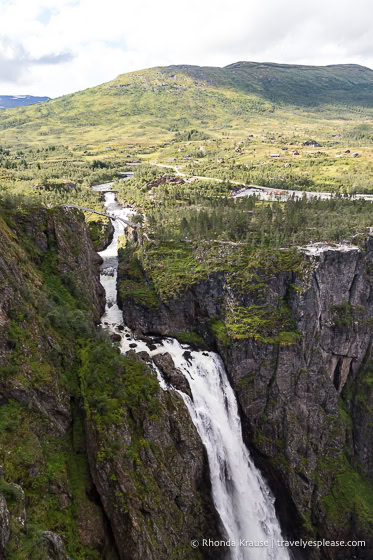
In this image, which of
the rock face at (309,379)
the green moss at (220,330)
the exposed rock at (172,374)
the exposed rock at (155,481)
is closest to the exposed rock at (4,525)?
the exposed rock at (155,481)

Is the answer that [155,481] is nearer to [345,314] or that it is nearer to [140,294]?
[140,294]

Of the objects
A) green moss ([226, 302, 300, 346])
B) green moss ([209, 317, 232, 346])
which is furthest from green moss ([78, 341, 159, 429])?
green moss ([226, 302, 300, 346])

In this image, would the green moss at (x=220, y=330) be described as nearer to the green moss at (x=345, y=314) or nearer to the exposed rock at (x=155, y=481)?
the exposed rock at (x=155, y=481)

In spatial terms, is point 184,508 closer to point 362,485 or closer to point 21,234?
point 362,485

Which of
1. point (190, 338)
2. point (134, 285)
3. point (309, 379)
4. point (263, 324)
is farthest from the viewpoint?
point (134, 285)

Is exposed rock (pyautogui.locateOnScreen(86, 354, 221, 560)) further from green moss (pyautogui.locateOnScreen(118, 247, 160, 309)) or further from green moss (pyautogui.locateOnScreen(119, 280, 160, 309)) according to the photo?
green moss (pyautogui.locateOnScreen(118, 247, 160, 309))

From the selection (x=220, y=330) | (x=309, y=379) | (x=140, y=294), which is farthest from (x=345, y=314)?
(x=140, y=294)
